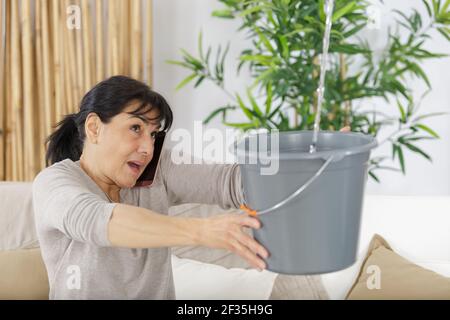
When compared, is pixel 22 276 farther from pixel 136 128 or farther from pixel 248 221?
pixel 248 221

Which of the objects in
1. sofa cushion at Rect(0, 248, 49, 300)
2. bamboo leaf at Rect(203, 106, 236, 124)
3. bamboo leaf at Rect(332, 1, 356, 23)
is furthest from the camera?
bamboo leaf at Rect(203, 106, 236, 124)

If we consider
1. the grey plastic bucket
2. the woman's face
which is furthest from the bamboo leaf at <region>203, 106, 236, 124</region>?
the grey plastic bucket

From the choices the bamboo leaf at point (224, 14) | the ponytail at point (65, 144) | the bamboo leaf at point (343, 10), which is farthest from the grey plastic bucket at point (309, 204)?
the bamboo leaf at point (224, 14)

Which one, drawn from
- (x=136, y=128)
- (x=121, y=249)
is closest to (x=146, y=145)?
(x=136, y=128)

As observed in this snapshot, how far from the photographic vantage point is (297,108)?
2.56 m

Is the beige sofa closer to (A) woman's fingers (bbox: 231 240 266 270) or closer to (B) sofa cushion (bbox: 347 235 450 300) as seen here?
(B) sofa cushion (bbox: 347 235 450 300)

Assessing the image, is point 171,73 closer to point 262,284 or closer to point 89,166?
point 262,284

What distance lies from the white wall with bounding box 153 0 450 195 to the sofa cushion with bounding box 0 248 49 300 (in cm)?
118

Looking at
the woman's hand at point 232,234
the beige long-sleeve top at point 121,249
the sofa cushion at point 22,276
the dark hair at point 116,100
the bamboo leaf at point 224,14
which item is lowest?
the sofa cushion at point 22,276

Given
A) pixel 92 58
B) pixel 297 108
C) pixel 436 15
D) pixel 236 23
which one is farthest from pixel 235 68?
pixel 436 15

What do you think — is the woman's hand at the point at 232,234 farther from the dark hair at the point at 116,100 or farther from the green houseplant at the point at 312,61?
the green houseplant at the point at 312,61

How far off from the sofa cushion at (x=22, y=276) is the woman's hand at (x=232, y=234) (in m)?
1.14

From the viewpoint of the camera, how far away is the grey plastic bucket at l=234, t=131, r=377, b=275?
896 millimetres

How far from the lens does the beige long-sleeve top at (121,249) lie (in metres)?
1.30
